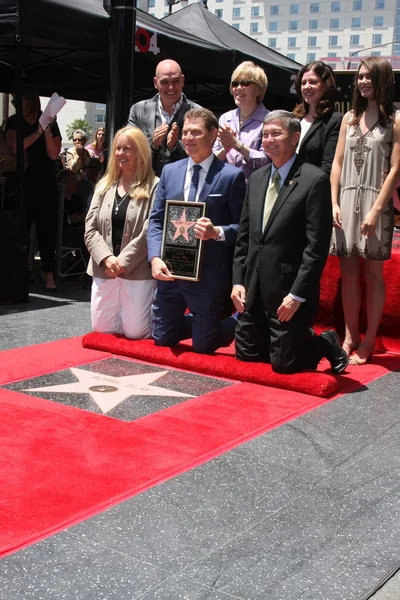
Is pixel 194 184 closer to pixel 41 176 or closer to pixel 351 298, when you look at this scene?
pixel 351 298

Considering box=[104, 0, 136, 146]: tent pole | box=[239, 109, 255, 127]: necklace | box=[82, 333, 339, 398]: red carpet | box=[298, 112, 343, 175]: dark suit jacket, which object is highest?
box=[104, 0, 136, 146]: tent pole

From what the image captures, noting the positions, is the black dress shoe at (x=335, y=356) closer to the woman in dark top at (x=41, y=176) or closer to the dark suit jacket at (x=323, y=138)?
the dark suit jacket at (x=323, y=138)

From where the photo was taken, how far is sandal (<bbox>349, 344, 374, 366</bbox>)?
5.34 m

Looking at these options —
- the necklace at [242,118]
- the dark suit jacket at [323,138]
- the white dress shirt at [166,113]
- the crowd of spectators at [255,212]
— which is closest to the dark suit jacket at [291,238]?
the crowd of spectators at [255,212]

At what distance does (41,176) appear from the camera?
26.2 ft

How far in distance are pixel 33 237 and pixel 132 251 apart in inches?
153

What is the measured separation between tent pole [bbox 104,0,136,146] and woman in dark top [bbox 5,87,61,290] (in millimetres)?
738

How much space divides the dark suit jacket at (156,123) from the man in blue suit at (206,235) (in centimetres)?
46

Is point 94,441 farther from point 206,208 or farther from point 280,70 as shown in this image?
point 280,70

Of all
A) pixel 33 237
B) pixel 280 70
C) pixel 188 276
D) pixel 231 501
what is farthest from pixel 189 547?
pixel 280 70

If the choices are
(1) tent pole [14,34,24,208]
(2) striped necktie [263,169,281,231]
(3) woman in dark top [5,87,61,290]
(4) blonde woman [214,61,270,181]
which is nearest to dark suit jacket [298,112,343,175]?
(4) blonde woman [214,61,270,181]

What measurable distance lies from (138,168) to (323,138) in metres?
1.26

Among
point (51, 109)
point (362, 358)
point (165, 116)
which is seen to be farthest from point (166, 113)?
point (362, 358)

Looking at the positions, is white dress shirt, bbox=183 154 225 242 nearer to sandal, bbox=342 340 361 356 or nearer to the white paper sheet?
sandal, bbox=342 340 361 356
